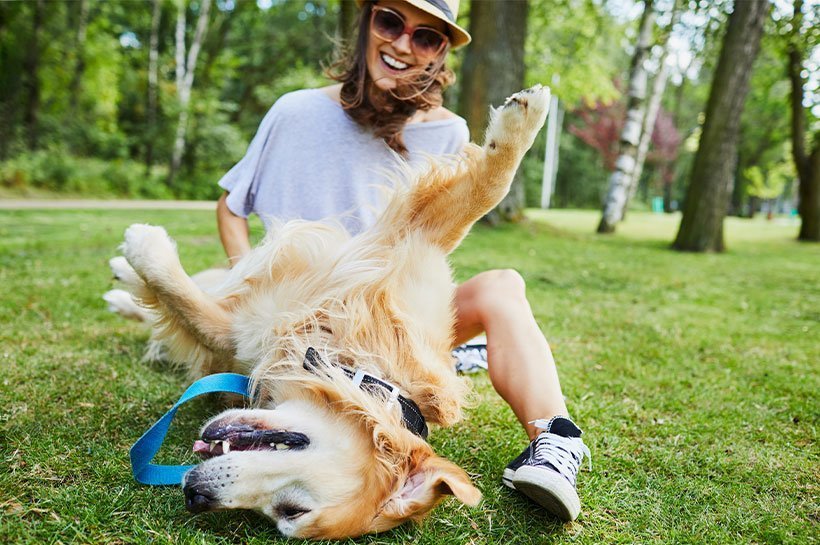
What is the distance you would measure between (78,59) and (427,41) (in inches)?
796

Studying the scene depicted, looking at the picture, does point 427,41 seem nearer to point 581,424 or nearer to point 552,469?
point 581,424

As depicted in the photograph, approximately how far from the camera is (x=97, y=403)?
2.49m

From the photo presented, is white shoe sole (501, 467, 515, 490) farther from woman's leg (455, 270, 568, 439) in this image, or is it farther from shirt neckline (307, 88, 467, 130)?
shirt neckline (307, 88, 467, 130)

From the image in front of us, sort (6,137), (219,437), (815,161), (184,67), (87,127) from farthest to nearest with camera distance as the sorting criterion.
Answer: (184,67)
(87,127)
(6,137)
(815,161)
(219,437)

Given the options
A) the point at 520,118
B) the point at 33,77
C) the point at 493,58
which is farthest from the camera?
the point at 33,77

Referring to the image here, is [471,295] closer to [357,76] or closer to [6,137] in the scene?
[357,76]

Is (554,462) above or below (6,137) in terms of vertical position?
below

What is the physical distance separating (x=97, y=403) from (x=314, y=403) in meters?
1.16

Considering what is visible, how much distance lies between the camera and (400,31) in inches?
113

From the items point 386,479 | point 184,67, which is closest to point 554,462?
point 386,479

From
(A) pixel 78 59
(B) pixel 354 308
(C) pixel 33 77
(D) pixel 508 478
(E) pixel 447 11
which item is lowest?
(D) pixel 508 478

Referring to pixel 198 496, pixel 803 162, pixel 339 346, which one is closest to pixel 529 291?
pixel 339 346

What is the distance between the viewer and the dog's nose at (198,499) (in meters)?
1.59

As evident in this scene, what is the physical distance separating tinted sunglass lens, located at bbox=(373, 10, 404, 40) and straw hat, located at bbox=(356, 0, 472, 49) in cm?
11
